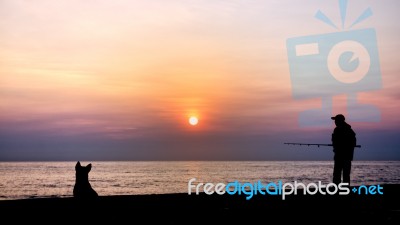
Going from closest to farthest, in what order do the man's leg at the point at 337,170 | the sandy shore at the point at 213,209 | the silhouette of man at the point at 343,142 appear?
the sandy shore at the point at 213,209, the silhouette of man at the point at 343,142, the man's leg at the point at 337,170

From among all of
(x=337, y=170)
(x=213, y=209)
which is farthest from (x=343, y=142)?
(x=213, y=209)

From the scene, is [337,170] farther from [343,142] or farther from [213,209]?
[213,209]

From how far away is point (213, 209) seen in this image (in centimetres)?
883

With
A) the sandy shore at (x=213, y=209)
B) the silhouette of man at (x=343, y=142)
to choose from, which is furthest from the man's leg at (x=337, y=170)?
the sandy shore at (x=213, y=209)

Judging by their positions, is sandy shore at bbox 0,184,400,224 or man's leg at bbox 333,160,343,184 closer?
sandy shore at bbox 0,184,400,224

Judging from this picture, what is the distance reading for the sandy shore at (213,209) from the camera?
742 centimetres

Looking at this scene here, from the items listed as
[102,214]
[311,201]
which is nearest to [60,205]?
[102,214]

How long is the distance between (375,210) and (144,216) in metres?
4.36

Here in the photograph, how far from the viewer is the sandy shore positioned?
7422 mm

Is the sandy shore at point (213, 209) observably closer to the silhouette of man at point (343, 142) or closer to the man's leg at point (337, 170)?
the man's leg at point (337, 170)

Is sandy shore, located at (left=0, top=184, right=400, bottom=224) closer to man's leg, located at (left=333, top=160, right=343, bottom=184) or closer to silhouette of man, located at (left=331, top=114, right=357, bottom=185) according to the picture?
man's leg, located at (left=333, top=160, right=343, bottom=184)

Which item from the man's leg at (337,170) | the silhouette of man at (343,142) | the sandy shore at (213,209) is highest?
the silhouette of man at (343,142)

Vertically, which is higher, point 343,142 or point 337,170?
point 343,142

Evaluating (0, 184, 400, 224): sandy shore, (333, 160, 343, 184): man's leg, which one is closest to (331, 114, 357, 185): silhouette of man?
(333, 160, 343, 184): man's leg
